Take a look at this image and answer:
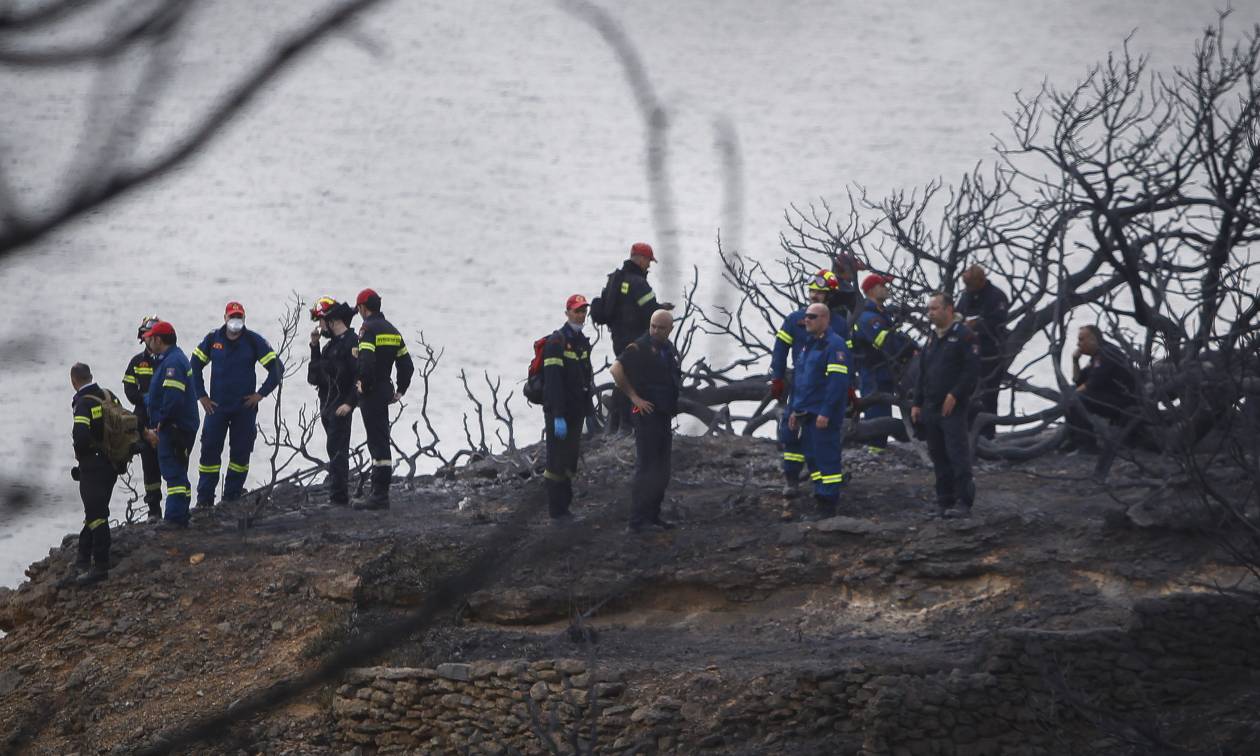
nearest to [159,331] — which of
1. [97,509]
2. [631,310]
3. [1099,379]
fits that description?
[97,509]

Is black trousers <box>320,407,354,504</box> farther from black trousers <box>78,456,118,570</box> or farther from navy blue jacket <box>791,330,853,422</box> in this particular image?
navy blue jacket <box>791,330,853,422</box>

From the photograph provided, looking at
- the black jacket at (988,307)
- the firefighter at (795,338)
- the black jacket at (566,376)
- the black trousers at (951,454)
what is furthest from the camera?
the black jacket at (988,307)

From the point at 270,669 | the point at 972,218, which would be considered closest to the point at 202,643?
the point at 270,669

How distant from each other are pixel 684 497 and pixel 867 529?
2.14m

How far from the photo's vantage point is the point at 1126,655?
31.2 feet

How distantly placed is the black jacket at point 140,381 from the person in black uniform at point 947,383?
631 centimetres

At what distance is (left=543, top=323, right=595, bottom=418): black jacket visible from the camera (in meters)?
10.8

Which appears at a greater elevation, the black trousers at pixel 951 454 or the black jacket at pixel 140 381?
the black jacket at pixel 140 381

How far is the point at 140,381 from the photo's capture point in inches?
499

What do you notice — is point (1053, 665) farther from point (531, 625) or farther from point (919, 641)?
point (531, 625)

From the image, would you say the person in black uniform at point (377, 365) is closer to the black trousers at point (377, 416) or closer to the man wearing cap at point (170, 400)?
the black trousers at point (377, 416)

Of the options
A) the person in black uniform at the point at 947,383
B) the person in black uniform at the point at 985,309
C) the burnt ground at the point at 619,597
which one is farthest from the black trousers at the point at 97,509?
the person in black uniform at the point at 985,309

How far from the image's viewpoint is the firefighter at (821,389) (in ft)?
35.2

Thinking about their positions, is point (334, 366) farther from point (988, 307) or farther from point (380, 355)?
point (988, 307)
